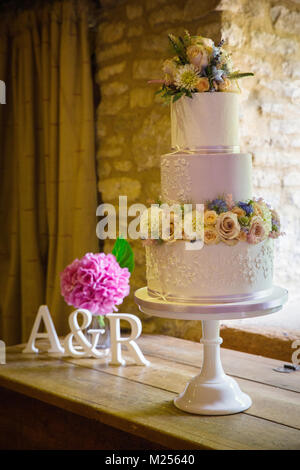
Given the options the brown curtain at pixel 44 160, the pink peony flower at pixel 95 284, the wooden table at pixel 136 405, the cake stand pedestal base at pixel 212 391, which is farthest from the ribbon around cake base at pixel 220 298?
the brown curtain at pixel 44 160

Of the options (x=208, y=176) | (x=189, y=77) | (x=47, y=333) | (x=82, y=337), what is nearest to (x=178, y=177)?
(x=208, y=176)

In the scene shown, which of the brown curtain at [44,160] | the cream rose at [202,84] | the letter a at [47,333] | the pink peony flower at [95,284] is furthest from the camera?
the brown curtain at [44,160]

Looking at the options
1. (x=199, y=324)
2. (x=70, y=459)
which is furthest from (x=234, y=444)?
(x=199, y=324)

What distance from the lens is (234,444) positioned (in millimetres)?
1805

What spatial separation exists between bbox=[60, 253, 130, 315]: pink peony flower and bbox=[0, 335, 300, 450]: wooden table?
270 mm

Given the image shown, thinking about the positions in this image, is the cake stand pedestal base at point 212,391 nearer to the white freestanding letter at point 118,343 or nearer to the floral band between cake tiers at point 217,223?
the floral band between cake tiers at point 217,223

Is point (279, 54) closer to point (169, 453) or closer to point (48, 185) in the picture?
point (48, 185)

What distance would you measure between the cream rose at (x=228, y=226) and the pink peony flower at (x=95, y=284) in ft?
2.60

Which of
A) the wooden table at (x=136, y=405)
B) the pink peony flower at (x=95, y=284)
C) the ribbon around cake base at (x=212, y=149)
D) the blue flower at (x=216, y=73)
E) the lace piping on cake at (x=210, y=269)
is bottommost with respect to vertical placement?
the wooden table at (x=136, y=405)

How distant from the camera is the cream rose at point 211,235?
1949 mm

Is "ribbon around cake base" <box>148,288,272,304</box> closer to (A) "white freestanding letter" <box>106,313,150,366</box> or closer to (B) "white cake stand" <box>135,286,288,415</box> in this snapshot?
(B) "white cake stand" <box>135,286,288,415</box>

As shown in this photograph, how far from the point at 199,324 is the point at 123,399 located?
0.89 meters

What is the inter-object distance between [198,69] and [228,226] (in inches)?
20.3

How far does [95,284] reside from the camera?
8.50ft
